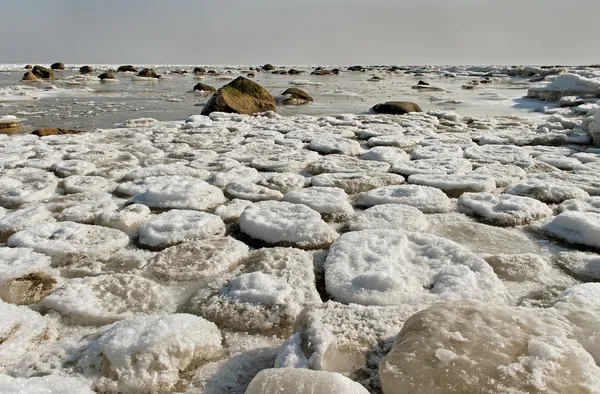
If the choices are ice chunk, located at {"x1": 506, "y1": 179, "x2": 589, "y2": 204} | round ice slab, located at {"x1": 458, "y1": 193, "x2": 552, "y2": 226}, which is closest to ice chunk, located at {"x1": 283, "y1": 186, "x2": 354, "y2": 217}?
round ice slab, located at {"x1": 458, "y1": 193, "x2": 552, "y2": 226}

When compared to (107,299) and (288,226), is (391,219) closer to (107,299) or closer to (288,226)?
(288,226)

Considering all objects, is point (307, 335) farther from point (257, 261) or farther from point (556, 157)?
point (556, 157)

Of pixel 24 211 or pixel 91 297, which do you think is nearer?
pixel 91 297

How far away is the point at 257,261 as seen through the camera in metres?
1.75

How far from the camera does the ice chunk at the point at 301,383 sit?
0.91 m

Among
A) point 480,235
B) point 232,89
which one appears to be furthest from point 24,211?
point 232,89

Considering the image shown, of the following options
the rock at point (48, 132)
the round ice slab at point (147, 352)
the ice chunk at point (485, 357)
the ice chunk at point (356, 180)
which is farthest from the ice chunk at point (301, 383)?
the rock at point (48, 132)

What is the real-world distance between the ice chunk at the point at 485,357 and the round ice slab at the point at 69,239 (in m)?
1.40

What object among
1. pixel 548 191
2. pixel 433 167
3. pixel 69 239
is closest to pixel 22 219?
pixel 69 239

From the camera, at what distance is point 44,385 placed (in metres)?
1.03

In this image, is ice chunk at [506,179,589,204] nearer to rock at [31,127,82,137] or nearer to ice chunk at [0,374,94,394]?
ice chunk at [0,374,94,394]

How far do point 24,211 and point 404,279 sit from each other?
2.01 m

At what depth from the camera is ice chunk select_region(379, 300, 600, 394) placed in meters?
0.92

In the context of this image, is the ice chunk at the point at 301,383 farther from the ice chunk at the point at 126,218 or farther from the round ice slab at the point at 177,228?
the ice chunk at the point at 126,218
